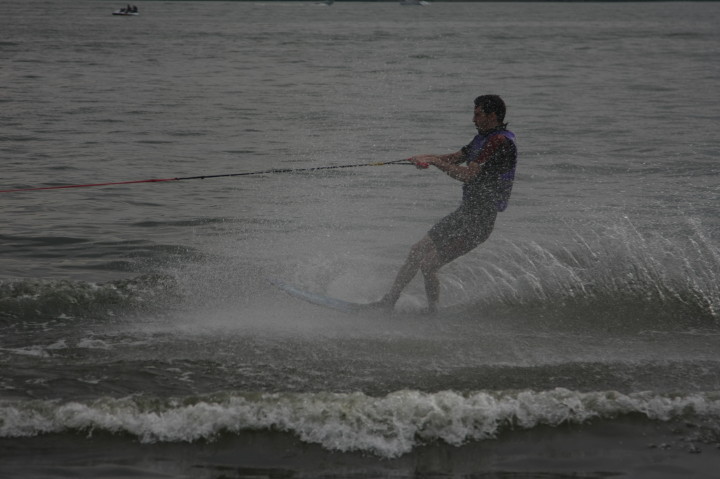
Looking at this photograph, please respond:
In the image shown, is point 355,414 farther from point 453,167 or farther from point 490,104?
point 490,104

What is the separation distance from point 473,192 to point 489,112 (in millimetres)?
659

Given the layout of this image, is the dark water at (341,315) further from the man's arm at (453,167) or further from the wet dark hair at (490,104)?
the wet dark hair at (490,104)

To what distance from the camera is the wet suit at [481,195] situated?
7.71 meters

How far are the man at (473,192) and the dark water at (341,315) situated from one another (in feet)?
1.53

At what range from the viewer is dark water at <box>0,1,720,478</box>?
5.77m

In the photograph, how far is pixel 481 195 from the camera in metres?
7.85

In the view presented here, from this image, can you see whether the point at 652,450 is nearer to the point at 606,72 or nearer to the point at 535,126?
the point at 535,126

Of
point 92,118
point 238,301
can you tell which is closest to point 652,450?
point 238,301

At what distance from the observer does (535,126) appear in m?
22.0

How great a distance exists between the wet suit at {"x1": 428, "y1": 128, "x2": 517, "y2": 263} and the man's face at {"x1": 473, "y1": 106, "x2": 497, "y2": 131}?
5 centimetres

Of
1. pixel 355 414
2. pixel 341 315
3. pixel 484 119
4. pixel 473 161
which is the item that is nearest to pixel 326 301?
pixel 341 315

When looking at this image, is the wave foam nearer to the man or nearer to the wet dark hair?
the man

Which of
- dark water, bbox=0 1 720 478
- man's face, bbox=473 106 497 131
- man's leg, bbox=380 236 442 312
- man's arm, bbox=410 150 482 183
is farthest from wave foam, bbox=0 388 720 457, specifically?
man's face, bbox=473 106 497 131

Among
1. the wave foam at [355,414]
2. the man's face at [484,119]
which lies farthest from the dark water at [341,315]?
the man's face at [484,119]
